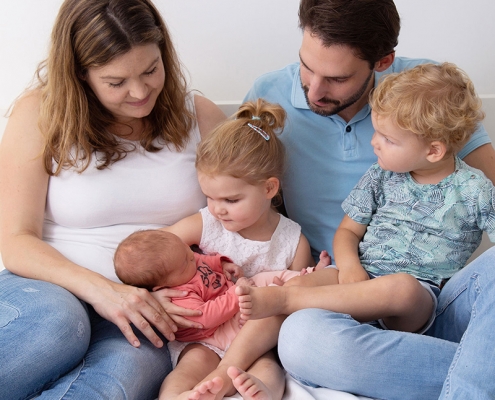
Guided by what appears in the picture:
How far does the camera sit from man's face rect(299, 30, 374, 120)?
5.21 ft

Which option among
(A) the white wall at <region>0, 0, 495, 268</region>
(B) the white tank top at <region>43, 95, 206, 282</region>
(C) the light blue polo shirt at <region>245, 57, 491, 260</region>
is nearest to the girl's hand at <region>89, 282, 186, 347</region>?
(B) the white tank top at <region>43, 95, 206, 282</region>

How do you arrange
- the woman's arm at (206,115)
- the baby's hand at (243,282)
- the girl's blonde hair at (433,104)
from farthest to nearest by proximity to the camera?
the woman's arm at (206,115)
the baby's hand at (243,282)
the girl's blonde hair at (433,104)

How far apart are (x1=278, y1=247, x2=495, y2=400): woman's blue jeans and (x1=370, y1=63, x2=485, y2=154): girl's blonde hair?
322mm

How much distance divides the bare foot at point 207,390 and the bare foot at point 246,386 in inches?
1.2

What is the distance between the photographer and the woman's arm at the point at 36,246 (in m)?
1.47

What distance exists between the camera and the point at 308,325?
1.40 m

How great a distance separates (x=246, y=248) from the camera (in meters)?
1.73

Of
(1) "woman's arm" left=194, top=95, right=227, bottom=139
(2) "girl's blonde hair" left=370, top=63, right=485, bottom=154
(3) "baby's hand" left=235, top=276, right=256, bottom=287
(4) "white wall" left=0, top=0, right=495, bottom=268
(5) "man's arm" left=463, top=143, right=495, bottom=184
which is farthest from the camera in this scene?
(4) "white wall" left=0, top=0, right=495, bottom=268

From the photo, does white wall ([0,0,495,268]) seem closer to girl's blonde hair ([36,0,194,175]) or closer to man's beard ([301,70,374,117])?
girl's blonde hair ([36,0,194,175])

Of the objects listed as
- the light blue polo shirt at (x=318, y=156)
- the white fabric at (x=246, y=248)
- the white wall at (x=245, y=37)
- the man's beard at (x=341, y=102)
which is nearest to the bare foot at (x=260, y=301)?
the white fabric at (x=246, y=248)

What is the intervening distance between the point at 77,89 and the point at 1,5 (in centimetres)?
71

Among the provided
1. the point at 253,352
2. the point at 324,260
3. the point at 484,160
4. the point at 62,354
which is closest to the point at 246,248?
the point at 324,260

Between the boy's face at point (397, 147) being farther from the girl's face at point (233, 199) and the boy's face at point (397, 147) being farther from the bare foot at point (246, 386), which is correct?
the bare foot at point (246, 386)

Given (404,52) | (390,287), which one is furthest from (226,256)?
(404,52)
